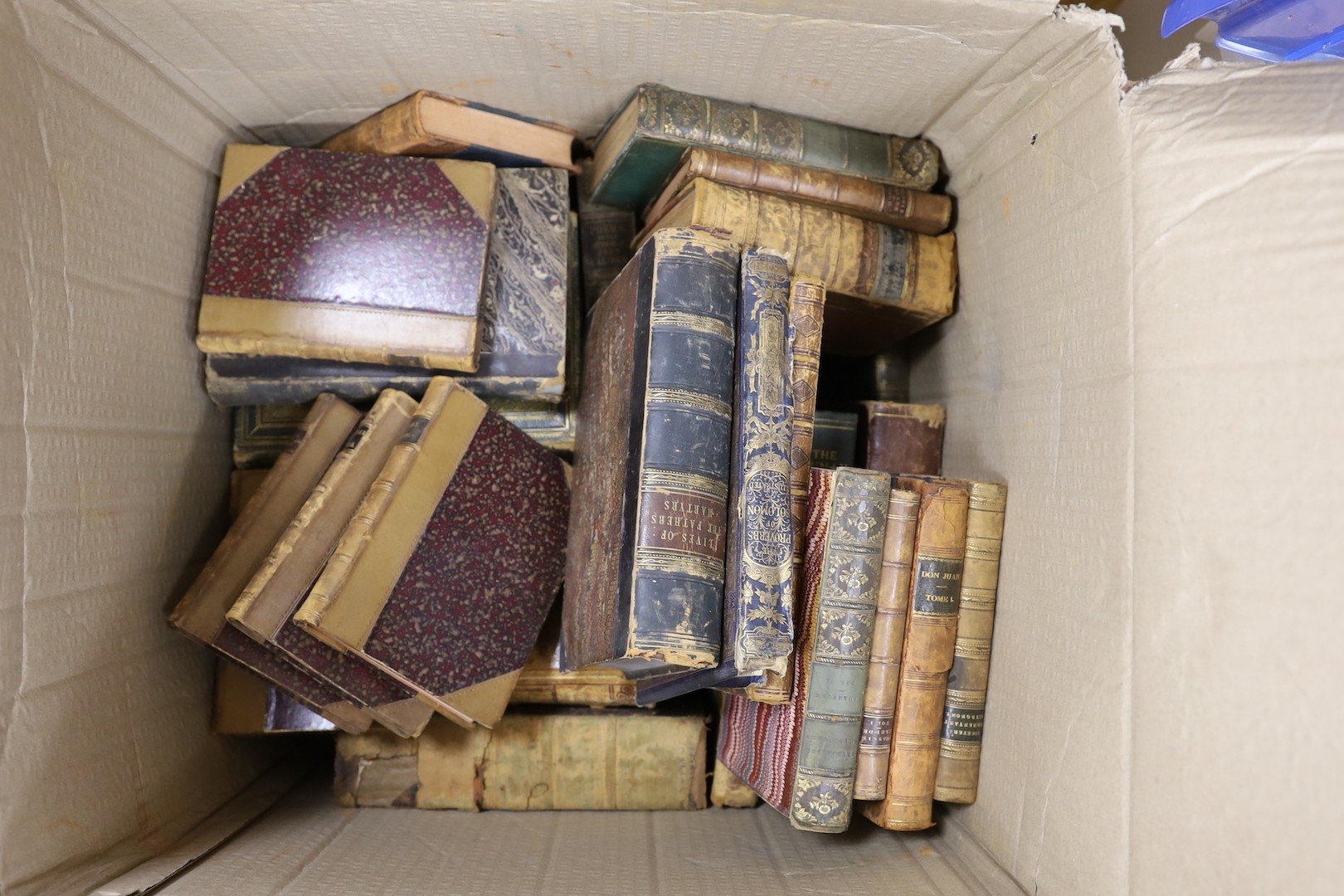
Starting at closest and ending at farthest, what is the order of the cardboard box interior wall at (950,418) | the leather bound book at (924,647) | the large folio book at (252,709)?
the cardboard box interior wall at (950,418) < the leather bound book at (924,647) < the large folio book at (252,709)

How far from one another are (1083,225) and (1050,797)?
0.65 metres

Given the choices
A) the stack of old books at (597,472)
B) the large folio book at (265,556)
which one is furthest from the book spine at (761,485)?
the large folio book at (265,556)

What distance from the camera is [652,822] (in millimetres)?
1323

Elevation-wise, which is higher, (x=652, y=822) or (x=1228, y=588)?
(x=1228, y=588)

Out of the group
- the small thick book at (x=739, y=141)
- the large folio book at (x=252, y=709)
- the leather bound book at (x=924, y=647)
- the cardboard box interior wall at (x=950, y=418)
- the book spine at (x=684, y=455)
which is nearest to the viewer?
the cardboard box interior wall at (x=950, y=418)

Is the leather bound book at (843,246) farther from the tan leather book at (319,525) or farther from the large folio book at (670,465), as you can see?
the tan leather book at (319,525)

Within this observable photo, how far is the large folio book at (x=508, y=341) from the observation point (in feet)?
4.23

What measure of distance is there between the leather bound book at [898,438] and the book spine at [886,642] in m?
0.21

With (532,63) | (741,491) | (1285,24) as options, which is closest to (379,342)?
(532,63)

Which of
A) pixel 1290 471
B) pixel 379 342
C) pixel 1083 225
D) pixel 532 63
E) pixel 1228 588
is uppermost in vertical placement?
pixel 532 63

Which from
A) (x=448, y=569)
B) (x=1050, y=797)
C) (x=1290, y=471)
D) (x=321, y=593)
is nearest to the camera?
(x=1290, y=471)

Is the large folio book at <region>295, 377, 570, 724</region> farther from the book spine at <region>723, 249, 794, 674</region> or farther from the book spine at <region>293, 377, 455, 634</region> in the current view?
the book spine at <region>723, 249, 794, 674</region>

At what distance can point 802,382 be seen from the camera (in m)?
1.08

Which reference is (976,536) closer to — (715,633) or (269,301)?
(715,633)
